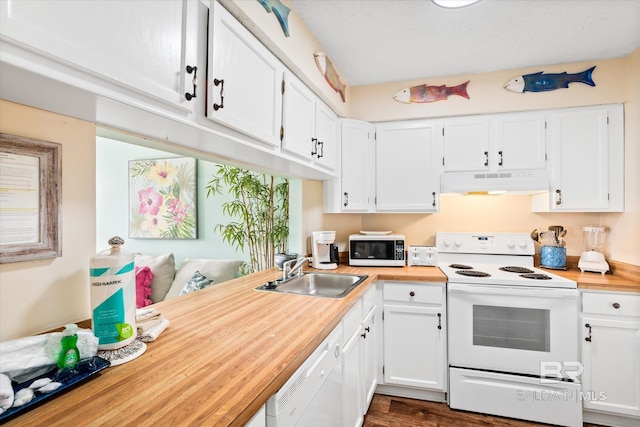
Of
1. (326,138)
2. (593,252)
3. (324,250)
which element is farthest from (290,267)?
(593,252)

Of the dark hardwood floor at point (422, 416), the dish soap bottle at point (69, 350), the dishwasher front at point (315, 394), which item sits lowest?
the dark hardwood floor at point (422, 416)

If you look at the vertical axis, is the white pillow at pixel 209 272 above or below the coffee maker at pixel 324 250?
below

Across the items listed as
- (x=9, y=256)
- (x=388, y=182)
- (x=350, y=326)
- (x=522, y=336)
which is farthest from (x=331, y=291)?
(x=9, y=256)

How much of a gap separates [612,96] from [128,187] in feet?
13.9

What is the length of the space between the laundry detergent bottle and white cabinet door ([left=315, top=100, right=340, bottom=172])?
4.56 feet

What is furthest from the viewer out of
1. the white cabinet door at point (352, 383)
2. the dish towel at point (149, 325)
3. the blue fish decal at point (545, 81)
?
the blue fish decal at point (545, 81)

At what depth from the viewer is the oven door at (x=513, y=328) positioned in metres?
2.06

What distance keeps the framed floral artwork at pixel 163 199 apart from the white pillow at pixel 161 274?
32 centimetres

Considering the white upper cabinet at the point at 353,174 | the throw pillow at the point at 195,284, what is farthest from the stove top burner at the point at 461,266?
the throw pillow at the point at 195,284

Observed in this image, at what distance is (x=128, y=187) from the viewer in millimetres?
3191

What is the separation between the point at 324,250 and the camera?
2537 mm

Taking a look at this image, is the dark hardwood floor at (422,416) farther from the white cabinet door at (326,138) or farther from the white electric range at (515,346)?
the white cabinet door at (326,138)

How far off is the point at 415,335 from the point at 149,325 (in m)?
1.82

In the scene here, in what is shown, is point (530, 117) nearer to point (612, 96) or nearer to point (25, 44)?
point (612, 96)
